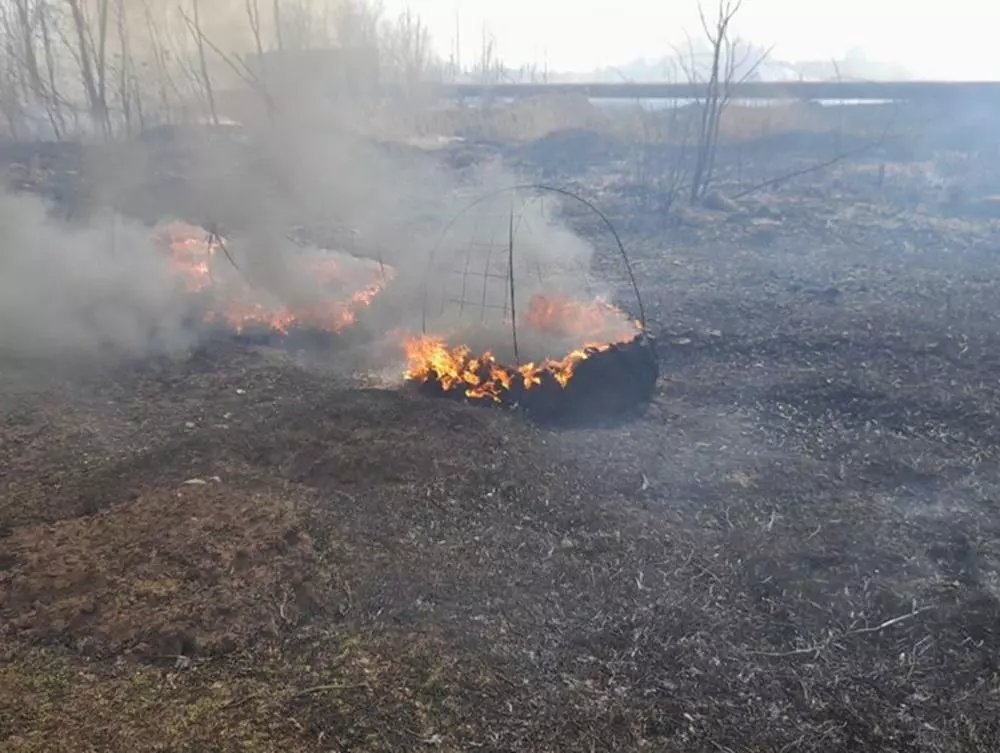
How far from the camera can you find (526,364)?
24.0 ft

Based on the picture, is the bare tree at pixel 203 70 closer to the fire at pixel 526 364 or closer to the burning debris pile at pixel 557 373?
the fire at pixel 526 364

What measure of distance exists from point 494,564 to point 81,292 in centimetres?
726

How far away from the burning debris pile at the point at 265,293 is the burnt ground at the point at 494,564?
1039mm

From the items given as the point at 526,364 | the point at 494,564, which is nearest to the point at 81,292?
the point at 526,364

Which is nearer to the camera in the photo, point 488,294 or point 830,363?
point 830,363

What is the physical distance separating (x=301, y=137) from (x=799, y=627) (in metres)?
20.0

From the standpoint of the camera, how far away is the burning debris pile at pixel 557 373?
7.09m

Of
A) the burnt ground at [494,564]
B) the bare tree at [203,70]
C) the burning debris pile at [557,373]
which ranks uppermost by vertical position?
the bare tree at [203,70]

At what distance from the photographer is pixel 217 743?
11.6 feet

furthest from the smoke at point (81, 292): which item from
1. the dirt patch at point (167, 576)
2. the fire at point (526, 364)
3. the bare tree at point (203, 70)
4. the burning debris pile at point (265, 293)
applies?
the bare tree at point (203, 70)

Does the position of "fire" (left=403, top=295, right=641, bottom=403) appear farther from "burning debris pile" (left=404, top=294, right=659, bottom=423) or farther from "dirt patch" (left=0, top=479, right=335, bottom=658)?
"dirt patch" (left=0, top=479, right=335, bottom=658)

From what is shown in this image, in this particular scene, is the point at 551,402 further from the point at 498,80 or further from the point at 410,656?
the point at 498,80

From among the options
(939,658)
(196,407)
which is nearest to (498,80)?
(196,407)

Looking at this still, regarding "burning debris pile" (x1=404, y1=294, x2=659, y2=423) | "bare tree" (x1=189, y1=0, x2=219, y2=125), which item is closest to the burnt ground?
"burning debris pile" (x1=404, y1=294, x2=659, y2=423)
